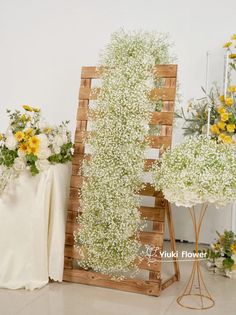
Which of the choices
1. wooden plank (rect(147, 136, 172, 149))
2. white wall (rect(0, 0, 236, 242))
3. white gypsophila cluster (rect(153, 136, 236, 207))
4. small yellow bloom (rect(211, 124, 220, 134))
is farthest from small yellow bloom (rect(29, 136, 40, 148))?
white wall (rect(0, 0, 236, 242))

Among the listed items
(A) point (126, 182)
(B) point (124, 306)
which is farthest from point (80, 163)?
(B) point (124, 306)

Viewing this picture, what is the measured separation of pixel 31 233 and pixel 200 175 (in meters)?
1.10

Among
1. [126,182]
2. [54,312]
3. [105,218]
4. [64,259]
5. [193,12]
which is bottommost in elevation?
[54,312]

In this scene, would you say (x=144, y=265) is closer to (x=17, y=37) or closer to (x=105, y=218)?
(x=105, y=218)

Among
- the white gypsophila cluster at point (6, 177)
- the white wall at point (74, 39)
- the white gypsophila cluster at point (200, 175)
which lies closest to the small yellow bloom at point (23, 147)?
the white gypsophila cluster at point (6, 177)

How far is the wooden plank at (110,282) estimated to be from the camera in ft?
8.15

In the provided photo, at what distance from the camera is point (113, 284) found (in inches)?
101

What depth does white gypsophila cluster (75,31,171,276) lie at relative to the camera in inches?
97.5

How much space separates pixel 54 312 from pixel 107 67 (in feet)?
4.81

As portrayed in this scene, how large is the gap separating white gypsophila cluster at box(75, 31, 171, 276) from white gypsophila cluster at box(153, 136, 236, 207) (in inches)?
12.8

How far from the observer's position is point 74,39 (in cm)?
410

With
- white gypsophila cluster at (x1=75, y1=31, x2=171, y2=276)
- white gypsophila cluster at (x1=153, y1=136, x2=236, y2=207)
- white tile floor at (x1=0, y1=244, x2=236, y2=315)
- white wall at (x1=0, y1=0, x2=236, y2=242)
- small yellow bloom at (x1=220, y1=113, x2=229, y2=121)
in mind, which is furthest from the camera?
white wall at (x1=0, y1=0, x2=236, y2=242)

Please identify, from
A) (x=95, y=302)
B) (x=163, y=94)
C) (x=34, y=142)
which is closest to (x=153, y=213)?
(x=95, y=302)

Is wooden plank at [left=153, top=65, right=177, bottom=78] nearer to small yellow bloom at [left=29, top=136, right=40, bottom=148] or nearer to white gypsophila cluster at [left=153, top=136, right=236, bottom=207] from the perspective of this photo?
white gypsophila cluster at [left=153, top=136, right=236, bottom=207]
